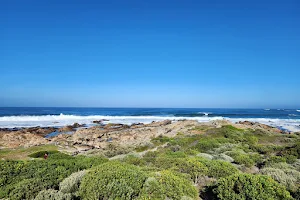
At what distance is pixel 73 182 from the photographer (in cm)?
562

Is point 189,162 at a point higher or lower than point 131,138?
higher

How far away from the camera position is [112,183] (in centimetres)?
500

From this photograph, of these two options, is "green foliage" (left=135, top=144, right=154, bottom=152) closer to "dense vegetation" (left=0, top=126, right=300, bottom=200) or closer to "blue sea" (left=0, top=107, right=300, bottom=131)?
"dense vegetation" (left=0, top=126, right=300, bottom=200)

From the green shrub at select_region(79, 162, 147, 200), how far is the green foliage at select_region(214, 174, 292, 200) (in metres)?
2.39

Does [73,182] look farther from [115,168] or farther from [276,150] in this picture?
[276,150]

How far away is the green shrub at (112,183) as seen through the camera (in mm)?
4816

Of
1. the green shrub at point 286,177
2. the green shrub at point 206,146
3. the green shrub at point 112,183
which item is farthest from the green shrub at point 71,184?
the green shrub at point 206,146

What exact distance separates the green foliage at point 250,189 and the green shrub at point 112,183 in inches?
94.1

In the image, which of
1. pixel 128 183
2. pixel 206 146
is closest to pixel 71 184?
pixel 128 183

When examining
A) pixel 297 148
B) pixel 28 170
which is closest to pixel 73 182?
pixel 28 170

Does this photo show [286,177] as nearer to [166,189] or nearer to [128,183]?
[166,189]

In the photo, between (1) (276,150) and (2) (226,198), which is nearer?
(2) (226,198)

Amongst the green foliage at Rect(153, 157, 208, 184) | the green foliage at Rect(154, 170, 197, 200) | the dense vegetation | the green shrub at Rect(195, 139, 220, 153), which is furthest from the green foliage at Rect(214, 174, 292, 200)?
the green shrub at Rect(195, 139, 220, 153)

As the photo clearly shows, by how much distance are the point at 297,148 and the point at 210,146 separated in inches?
212
